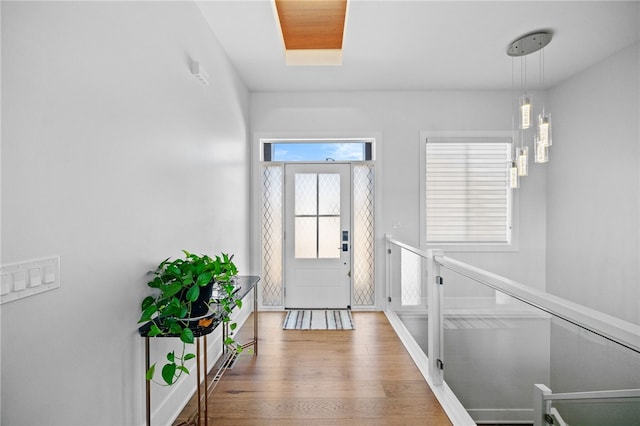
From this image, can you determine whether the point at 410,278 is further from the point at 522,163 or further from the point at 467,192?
the point at 467,192

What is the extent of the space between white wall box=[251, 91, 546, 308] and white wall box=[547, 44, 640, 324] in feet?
0.89

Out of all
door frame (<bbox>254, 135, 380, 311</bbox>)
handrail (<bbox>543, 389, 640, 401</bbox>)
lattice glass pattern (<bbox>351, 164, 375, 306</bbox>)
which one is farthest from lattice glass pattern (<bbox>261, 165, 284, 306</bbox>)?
handrail (<bbox>543, 389, 640, 401</bbox>)

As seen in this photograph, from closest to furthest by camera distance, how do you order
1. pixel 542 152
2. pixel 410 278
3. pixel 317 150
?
pixel 542 152 → pixel 410 278 → pixel 317 150

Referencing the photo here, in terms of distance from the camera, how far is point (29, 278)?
3.47ft

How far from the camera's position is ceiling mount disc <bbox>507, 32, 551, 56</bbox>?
9.59 ft

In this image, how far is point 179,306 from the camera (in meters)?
1.52

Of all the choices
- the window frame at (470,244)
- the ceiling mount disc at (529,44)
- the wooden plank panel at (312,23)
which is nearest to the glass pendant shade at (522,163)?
the ceiling mount disc at (529,44)

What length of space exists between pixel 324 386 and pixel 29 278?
194cm

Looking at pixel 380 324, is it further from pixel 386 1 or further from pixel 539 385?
pixel 386 1

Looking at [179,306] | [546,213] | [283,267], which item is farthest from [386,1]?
[546,213]

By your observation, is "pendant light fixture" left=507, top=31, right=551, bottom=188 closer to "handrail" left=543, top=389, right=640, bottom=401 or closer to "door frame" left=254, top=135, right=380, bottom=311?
"door frame" left=254, top=135, right=380, bottom=311

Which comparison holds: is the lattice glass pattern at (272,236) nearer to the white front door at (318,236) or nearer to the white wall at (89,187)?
the white front door at (318,236)

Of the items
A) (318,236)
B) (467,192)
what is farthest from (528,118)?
(318,236)

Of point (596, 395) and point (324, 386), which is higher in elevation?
point (596, 395)
